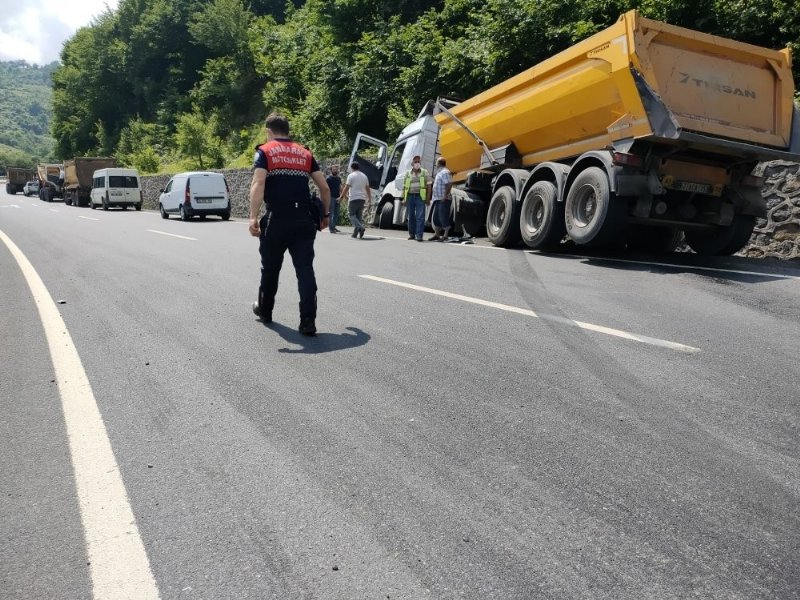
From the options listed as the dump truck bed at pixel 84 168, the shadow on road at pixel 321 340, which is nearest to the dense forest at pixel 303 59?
the dump truck bed at pixel 84 168

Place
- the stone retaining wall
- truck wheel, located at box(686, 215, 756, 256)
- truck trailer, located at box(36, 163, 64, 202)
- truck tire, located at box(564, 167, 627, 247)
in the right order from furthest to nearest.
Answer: truck trailer, located at box(36, 163, 64, 202) → the stone retaining wall → truck wheel, located at box(686, 215, 756, 256) → truck tire, located at box(564, 167, 627, 247)

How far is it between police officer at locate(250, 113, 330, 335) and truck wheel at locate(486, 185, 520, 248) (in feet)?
20.6

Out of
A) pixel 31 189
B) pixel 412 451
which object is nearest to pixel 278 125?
pixel 412 451

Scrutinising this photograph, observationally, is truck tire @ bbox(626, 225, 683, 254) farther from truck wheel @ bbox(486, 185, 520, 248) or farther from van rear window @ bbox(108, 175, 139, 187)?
van rear window @ bbox(108, 175, 139, 187)

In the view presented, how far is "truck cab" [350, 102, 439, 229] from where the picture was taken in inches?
596

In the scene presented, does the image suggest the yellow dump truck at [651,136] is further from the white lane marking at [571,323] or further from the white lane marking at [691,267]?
the white lane marking at [571,323]

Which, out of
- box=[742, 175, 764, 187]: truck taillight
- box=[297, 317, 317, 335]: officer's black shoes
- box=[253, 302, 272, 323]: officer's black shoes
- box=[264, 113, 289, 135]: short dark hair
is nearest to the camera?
box=[297, 317, 317, 335]: officer's black shoes

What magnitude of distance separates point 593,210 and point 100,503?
811 cm

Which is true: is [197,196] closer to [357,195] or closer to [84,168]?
[357,195]

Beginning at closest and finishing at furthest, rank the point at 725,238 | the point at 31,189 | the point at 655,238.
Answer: the point at 725,238, the point at 655,238, the point at 31,189

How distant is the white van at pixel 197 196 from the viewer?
22109mm

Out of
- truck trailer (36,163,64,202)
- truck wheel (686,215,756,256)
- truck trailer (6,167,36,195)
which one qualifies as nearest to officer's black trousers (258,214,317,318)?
truck wheel (686,215,756,256)

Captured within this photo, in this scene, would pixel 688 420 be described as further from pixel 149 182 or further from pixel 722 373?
pixel 149 182

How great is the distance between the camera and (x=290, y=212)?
536 cm
